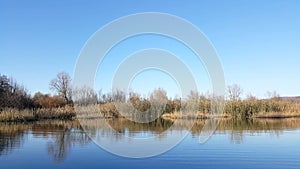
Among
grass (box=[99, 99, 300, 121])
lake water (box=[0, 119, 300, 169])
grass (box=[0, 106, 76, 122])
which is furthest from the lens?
grass (box=[99, 99, 300, 121])

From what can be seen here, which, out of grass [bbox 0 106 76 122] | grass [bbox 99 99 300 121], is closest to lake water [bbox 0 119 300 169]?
grass [bbox 0 106 76 122]

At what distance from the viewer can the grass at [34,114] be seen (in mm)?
35250

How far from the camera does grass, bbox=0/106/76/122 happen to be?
116 ft

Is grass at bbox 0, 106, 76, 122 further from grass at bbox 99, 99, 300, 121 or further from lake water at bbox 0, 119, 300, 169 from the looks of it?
lake water at bbox 0, 119, 300, 169

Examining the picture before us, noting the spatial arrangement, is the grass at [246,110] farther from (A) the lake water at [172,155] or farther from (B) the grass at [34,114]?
(A) the lake water at [172,155]

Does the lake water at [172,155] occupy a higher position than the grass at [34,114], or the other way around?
the grass at [34,114]

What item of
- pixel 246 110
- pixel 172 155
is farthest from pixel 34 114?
pixel 172 155

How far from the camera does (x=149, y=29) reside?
59.1 ft

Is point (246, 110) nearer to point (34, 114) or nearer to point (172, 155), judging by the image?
point (34, 114)

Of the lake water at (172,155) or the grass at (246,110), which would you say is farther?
the grass at (246,110)

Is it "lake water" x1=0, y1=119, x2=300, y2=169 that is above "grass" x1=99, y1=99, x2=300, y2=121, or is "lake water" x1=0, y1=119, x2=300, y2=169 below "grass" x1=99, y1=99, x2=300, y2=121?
below

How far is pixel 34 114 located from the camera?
3909cm

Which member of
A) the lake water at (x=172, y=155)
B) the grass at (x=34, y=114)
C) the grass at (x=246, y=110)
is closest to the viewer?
the lake water at (x=172, y=155)

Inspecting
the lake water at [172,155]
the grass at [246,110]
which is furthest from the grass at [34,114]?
the lake water at [172,155]
